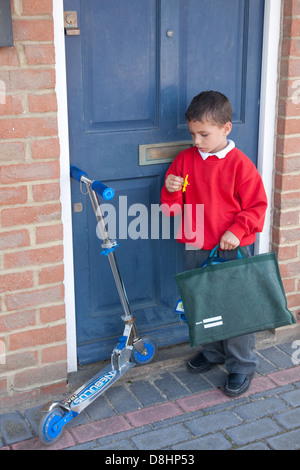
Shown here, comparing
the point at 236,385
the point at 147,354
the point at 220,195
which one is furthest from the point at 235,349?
the point at 220,195

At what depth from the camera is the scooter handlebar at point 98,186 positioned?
2.65m

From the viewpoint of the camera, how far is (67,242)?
3.12m

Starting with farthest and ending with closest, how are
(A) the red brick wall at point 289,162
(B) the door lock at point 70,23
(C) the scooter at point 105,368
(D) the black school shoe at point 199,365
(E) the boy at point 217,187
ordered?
(D) the black school shoe at point 199,365
(A) the red brick wall at point 289,162
(E) the boy at point 217,187
(B) the door lock at point 70,23
(C) the scooter at point 105,368

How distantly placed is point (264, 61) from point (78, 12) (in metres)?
1.07

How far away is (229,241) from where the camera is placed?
9.70 feet

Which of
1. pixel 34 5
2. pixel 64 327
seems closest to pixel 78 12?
pixel 34 5

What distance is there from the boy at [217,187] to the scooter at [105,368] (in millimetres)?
403

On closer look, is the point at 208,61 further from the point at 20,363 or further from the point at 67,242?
the point at 20,363

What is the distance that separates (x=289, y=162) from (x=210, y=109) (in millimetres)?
738

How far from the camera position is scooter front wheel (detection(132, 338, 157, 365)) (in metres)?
3.25

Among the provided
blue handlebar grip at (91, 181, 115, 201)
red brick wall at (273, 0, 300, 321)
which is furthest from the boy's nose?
red brick wall at (273, 0, 300, 321)

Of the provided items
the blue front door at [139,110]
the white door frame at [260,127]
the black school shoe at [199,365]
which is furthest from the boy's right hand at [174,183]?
the black school shoe at [199,365]

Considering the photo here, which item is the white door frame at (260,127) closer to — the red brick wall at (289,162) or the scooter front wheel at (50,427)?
the red brick wall at (289,162)

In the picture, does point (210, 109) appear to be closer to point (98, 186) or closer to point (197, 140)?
point (197, 140)
